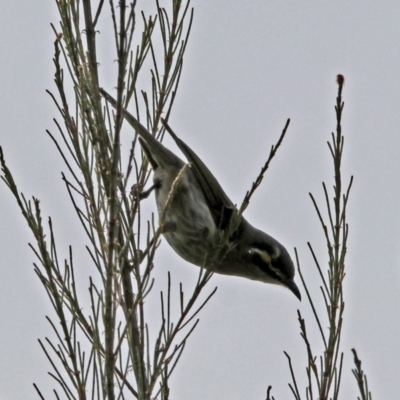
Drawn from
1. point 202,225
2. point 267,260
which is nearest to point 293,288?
point 267,260

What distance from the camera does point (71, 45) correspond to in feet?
16.1

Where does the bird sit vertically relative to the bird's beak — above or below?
above

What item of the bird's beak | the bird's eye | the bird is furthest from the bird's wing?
the bird's beak

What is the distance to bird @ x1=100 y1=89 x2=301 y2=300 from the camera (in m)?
6.07

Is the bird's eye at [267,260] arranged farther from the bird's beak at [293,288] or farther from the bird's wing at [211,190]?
the bird's wing at [211,190]

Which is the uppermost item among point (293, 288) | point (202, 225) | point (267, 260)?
point (202, 225)

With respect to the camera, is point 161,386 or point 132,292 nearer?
point 161,386

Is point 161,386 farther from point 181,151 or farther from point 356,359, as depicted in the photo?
point 181,151

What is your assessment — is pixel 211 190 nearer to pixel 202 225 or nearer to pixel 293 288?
pixel 202 225

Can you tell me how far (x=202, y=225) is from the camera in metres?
6.08

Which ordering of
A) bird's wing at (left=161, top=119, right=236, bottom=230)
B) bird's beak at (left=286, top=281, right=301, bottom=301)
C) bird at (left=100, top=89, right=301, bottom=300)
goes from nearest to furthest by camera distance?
bird at (left=100, top=89, right=301, bottom=300)
bird's wing at (left=161, top=119, right=236, bottom=230)
bird's beak at (left=286, top=281, right=301, bottom=301)

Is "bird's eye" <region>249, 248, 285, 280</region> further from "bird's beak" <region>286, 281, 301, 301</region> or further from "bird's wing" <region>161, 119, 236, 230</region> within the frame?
"bird's wing" <region>161, 119, 236, 230</region>

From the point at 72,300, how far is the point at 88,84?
121 centimetres

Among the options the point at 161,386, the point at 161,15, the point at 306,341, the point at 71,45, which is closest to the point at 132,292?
the point at 161,386
